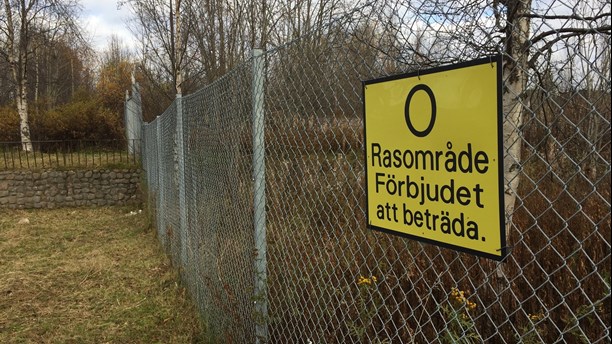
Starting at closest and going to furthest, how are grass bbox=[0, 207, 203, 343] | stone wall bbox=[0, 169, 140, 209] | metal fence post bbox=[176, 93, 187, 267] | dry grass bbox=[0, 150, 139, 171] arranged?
grass bbox=[0, 207, 203, 343] < metal fence post bbox=[176, 93, 187, 267] < stone wall bbox=[0, 169, 140, 209] < dry grass bbox=[0, 150, 139, 171]

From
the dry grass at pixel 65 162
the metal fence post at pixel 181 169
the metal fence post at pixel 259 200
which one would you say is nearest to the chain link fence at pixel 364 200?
the metal fence post at pixel 259 200

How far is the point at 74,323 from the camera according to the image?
4.45 metres

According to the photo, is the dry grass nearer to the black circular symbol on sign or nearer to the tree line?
the tree line

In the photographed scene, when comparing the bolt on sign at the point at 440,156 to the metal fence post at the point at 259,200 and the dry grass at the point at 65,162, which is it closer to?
the metal fence post at the point at 259,200

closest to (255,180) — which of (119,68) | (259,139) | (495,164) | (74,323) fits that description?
(259,139)

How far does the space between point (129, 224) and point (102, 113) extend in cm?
1337

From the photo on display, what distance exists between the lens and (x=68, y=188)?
12.4 m

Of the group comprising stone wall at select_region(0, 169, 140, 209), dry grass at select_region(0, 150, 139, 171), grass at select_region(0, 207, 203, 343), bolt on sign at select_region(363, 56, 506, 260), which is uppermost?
bolt on sign at select_region(363, 56, 506, 260)

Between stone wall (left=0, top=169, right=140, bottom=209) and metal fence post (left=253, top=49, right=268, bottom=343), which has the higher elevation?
metal fence post (left=253, top=49, right=268, bottom=343)

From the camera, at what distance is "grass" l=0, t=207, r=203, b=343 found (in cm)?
419

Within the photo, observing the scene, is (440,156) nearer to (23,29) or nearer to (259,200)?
(259,200)

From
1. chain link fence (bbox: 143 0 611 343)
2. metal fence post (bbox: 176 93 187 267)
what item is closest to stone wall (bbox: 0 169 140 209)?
metal fence post (bbox: 176 93 187 267)

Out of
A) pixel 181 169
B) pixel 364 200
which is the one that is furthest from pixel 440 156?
pixel 181 169

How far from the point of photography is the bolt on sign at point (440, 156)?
1.17 meters
